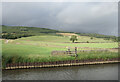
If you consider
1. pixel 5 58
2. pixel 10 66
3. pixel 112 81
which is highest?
pixel 5 58

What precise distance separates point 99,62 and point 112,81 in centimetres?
1803

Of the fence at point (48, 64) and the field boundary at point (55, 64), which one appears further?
the field boundary at point (55, 64)

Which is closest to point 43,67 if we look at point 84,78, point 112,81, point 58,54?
point 58,54

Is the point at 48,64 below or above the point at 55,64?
above

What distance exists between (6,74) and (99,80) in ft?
97.1

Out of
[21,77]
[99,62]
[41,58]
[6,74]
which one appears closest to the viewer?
[21,77]

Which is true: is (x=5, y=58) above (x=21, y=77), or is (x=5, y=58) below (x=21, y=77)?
above

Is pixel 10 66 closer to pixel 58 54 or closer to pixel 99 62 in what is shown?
pixel 58 54

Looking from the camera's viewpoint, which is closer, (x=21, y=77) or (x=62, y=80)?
(x=62, y=80)

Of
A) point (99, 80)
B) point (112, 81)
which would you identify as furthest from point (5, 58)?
point (112, 81)

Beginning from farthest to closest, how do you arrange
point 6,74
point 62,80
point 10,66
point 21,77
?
point 10,66 < point 6,74 < point 21,77 < point 62,80

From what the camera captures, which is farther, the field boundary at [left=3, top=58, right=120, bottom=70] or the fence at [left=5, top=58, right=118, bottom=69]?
the field boundary at [left=3, top=58, right=120, bottom=70]

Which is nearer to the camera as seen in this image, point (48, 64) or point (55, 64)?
point (48, 64)

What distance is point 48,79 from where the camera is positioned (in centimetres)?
3400
